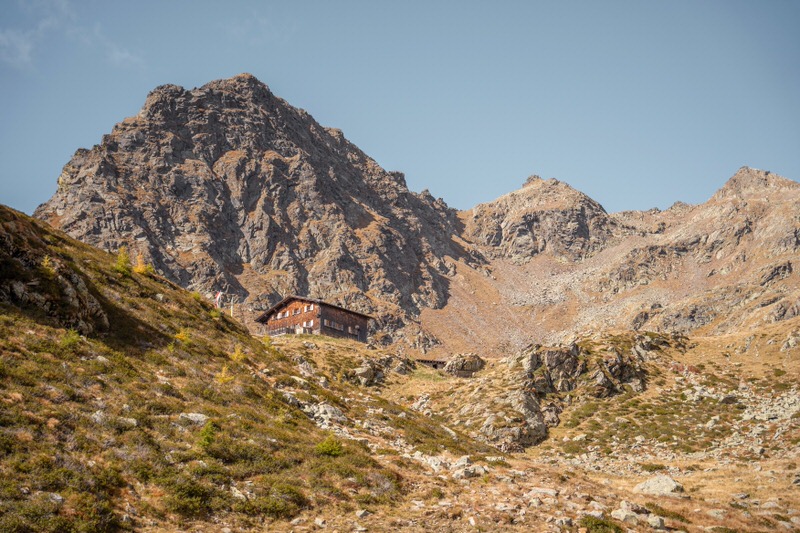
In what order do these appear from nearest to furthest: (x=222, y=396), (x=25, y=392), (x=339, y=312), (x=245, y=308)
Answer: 1. (x=25, y=392)
2. (x=222, y=396)
3. (x=339, y=312)
4. (x=245, y=308)

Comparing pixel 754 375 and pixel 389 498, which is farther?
pixel 754 375

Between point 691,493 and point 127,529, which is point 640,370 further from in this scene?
point 127,529

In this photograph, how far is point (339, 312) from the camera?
93.1 meters

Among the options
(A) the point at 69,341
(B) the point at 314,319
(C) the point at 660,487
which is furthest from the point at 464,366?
(A) the point at 69,341

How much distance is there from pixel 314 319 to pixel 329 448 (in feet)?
221

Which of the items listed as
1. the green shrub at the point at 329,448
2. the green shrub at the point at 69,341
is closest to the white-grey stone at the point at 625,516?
the green shrub at the point at 329,448

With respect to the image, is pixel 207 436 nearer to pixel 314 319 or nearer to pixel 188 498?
pixel 188 498

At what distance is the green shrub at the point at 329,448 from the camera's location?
74.5 ft

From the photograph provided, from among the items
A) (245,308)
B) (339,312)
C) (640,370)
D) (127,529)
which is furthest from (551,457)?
(245,308)

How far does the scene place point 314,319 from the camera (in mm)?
89125

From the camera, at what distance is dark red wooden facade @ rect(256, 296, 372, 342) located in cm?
8919

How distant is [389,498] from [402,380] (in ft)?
158

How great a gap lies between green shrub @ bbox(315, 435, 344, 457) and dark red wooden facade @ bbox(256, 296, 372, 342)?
214 feet

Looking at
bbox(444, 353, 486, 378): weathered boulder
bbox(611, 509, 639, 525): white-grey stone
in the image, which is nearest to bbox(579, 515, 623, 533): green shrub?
bbox(611, 509, 639, 525): white-grey stone
